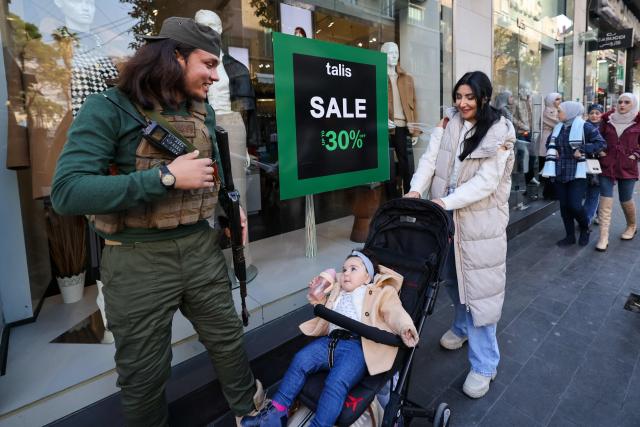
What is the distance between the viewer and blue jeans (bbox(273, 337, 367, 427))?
1548 millimetres

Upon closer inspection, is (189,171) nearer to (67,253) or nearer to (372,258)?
(372,258)

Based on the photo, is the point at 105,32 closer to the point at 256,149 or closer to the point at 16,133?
the point at 16,133

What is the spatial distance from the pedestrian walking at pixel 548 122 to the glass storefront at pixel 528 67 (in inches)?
6.0

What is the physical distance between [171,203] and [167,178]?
0.68ft

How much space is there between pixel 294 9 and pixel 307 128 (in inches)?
70.0

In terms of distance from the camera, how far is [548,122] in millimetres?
6945

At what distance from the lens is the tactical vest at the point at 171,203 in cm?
146

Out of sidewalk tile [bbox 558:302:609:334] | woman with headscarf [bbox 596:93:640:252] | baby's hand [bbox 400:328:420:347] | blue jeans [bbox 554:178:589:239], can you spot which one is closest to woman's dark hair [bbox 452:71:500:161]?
baby's hand [bbox 400:328:420:347]

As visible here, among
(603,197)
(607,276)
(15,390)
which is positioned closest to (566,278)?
(607,276)

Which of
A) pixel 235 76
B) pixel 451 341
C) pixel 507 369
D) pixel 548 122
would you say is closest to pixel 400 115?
pixel 235 76

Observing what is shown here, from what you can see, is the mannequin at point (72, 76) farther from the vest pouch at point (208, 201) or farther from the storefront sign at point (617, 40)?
the storefront sign at point (617, 40)

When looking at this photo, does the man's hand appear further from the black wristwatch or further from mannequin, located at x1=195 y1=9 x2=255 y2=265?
mannequin, located at x1=195 y1=9 x2=255 y2=265

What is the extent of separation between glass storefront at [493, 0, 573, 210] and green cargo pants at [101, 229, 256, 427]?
227 inches

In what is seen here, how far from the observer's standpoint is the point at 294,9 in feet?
13.9
